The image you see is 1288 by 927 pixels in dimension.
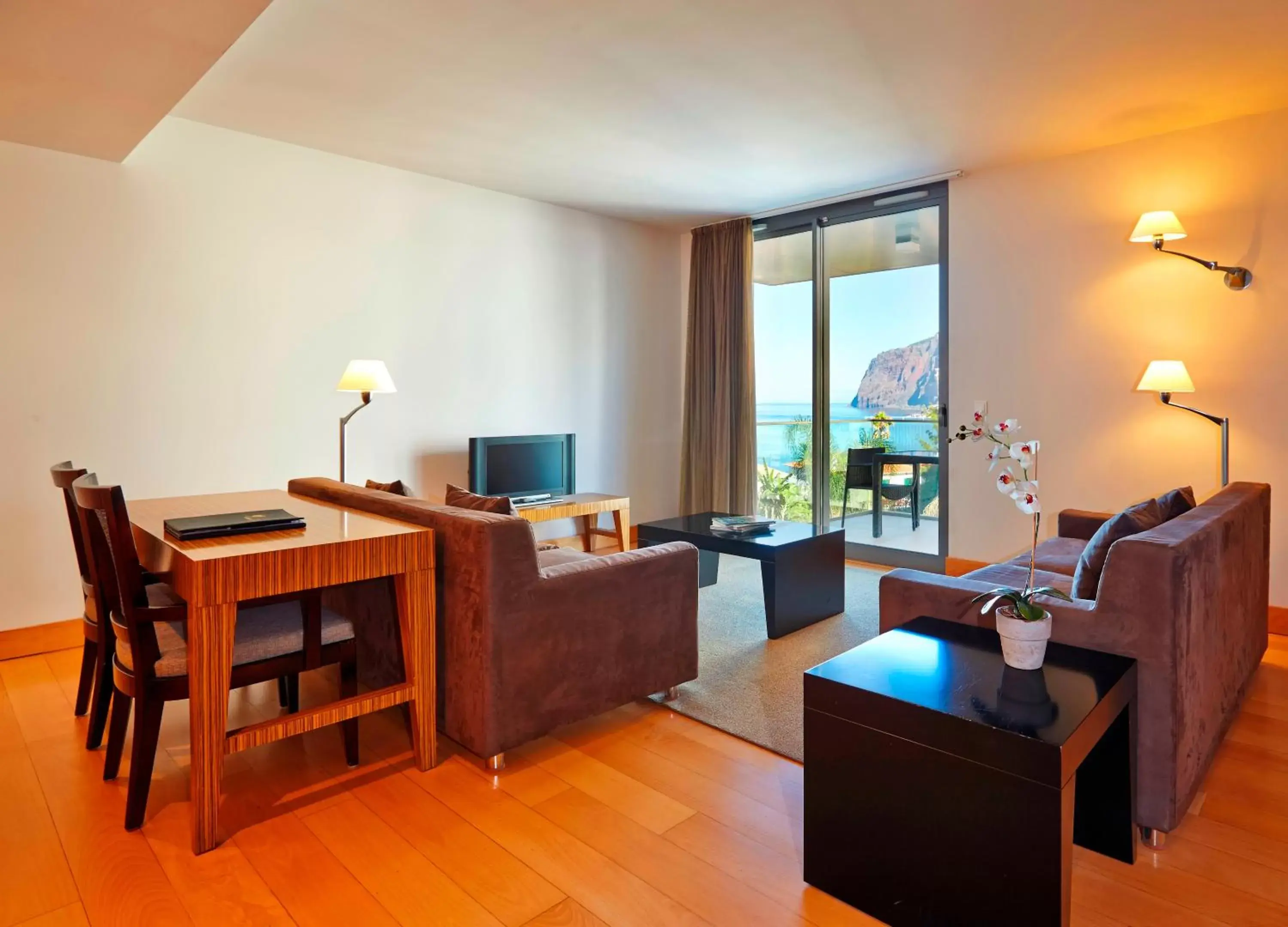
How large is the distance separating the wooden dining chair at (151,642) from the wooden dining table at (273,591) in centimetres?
9

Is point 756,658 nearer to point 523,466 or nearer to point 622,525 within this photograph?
point 622,525

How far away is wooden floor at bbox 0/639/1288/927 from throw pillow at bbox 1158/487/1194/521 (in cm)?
77

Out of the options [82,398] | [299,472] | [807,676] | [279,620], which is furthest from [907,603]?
[82,398]

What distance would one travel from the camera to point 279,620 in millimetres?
2236

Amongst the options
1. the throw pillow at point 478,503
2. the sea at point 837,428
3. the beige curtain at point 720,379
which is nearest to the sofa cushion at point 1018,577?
the throw pillow at point 478,503

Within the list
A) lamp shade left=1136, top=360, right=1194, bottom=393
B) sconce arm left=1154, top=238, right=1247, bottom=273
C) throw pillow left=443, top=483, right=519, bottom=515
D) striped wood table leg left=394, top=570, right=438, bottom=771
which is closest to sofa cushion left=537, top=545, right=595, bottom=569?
throw pillow left=443, top=483, right=519, bottom=515

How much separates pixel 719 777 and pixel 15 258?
3.74 meters

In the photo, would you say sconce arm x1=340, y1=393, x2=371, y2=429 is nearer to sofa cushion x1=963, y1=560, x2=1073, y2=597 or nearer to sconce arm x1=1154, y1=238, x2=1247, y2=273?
sofa cushion x1=963, y1=560, x2=1073, y2=597

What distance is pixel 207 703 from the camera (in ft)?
6.15

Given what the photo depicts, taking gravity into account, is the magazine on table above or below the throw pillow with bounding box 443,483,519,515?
below

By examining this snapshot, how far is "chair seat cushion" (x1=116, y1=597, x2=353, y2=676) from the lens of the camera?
2008 mm

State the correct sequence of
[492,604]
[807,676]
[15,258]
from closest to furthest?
1. [807,676]
2. [492,604]
3. [15,258]

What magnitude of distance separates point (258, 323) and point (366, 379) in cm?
76

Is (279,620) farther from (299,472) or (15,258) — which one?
(15,258)
